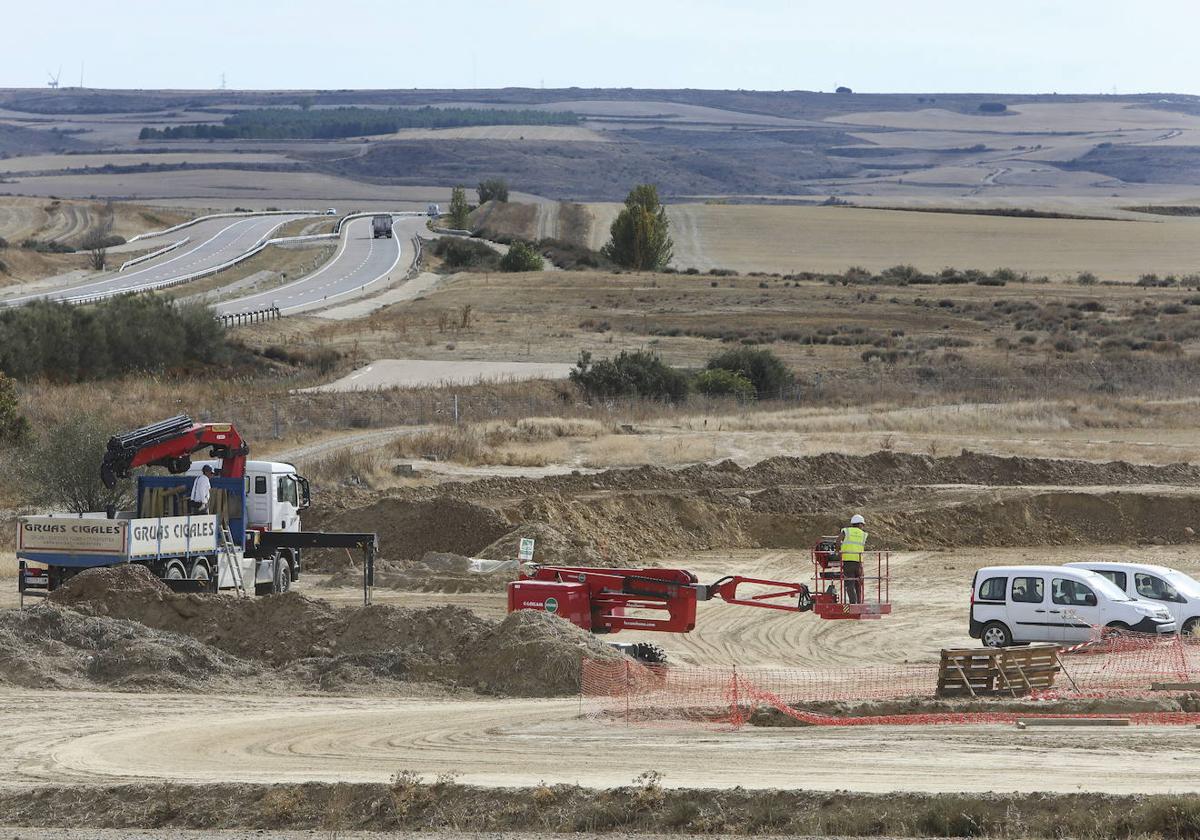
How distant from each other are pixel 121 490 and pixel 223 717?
1639 cm

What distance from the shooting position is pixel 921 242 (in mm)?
139500

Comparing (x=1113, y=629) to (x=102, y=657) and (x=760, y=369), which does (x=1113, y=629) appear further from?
(x=760, y=369)

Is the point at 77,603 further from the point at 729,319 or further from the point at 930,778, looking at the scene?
the point at 729,319

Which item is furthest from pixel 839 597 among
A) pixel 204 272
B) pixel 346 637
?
pixel 204 272

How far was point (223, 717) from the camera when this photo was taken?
728 inches

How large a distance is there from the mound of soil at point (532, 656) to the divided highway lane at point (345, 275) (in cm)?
5761

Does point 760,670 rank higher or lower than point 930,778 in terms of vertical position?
lower

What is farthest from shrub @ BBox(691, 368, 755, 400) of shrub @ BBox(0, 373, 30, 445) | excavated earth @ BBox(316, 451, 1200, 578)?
shrub @ BBox(0, 373, 30, 445)

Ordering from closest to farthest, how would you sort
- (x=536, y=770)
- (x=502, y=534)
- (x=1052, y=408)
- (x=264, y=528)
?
1. (x=536, y=770)
2. (x=264, y=528)
3. (x=502, y=534)
4. (x=1052, y=408)

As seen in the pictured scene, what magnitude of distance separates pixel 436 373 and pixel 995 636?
131ft

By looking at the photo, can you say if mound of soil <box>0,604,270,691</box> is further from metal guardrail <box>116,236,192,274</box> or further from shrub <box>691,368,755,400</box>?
metal guardrail <box>116,236,192,274</box>

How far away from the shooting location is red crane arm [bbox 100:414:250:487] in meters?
25.0

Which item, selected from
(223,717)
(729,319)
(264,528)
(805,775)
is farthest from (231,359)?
(805,775)

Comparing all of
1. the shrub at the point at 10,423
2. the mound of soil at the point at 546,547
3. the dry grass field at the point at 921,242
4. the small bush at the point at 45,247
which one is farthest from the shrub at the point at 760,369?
the small bush at the point at 45,247
